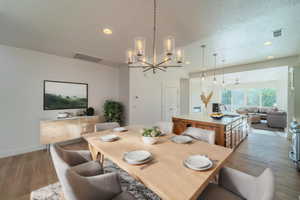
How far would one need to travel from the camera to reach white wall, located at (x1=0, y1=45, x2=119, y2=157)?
2.93 meters

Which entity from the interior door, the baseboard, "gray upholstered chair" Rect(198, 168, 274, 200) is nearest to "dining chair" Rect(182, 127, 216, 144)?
"gray upholstered chair" Rect(198, 168, 274, 200)

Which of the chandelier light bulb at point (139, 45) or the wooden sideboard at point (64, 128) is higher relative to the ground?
the chandelier light bulb at point (139, 45)

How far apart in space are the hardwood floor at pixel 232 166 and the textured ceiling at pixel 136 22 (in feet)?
8.78

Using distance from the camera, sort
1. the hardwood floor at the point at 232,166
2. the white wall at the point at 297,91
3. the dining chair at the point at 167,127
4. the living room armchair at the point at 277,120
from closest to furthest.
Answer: the hardwood floor at the point at 232,166 → the dining chair at the point at 167,127 → the white wall at the point at 297,91 → the living room armchair at the point at 277,120

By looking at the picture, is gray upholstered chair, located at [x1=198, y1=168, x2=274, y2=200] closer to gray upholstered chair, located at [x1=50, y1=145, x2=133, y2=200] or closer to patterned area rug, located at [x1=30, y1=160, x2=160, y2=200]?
gray upholstered chair, located at [x1=50, y1=145, x2=133, y2=200]

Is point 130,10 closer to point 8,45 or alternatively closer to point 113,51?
point 113,51

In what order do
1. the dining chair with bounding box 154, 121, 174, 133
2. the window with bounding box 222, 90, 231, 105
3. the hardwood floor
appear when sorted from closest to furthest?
the hardwood floor → the dining chair with bounding box 154, 121, 174, 133 → the window with bounding box 222, 90, 231, 105

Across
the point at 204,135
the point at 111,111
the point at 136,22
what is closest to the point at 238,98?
the point at 204,135

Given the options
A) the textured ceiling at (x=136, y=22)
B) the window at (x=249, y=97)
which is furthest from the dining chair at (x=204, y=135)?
the window at (x=249, y=97)

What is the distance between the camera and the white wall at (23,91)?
2.93 meters

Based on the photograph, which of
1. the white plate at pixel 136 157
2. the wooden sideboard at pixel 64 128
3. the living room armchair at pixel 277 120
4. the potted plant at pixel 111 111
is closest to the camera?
the white plate at pixel 136 157

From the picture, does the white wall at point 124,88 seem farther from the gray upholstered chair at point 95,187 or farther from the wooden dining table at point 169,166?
the gray upholstered chair at point 95,187

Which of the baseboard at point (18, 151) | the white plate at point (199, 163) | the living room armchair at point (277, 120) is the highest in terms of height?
the white plate at point (199, 163)

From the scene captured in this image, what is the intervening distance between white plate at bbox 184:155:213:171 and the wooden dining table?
0.10 ft
